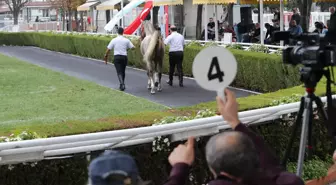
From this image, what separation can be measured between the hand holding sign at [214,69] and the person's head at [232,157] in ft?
2.50

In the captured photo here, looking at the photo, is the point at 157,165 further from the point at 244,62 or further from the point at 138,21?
the point at 138,21

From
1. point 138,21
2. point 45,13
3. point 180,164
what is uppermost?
point 45,13

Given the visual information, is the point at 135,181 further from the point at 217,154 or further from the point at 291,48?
the point at 291,48

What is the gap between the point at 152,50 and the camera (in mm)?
15953

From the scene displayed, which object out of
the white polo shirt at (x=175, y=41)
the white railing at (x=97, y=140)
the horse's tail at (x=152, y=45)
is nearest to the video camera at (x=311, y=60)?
the white railing at (x=97, y=140)

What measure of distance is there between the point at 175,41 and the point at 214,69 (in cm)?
1290

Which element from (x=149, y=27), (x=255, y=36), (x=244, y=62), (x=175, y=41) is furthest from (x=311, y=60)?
(x=255, y=36)

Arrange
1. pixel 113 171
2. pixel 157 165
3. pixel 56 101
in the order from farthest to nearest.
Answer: pixel 56 101, pixel 157 165, pixel 113 171

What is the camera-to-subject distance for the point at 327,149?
7.73 meters

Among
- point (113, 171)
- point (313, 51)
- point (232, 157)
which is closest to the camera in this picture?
point (113, 171)

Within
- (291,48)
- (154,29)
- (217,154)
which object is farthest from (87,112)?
(217,154)

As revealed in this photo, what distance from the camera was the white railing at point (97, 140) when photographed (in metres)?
5.14

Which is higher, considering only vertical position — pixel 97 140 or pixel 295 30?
pixel 295 30

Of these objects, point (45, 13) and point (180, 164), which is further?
point (45, 13)
